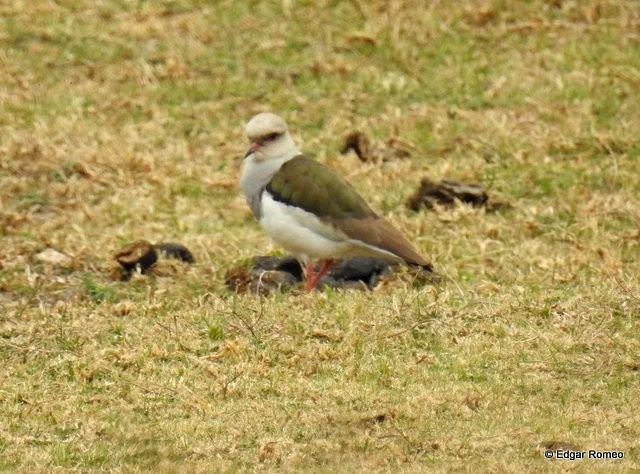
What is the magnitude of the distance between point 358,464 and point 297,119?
6.85 meters

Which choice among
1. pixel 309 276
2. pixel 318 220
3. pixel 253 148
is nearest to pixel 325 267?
pixel 309 276

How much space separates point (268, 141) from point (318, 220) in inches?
34.5

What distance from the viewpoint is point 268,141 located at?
381 inches

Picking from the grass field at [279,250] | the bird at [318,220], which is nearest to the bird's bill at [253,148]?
the bird at [318,220]

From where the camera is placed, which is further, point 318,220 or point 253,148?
point 253,148

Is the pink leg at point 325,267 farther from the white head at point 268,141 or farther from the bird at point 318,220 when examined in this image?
the white head at point 268,141

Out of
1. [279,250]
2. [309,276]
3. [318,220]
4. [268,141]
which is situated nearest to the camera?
[318,220]

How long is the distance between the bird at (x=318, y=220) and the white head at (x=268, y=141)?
18 cm

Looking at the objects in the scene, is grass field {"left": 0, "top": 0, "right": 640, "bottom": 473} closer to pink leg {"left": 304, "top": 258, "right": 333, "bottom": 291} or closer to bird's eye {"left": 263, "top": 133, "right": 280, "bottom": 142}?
pink leg {"left": 304, "top": 258, "right": 333, "bottom": 291}

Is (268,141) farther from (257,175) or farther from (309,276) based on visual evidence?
(309,276)

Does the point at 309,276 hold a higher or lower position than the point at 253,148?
lower

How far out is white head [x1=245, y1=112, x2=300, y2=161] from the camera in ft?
31.6

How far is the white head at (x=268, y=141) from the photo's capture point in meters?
9.64

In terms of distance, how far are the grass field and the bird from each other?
29cm
